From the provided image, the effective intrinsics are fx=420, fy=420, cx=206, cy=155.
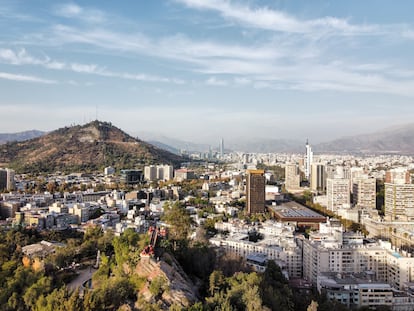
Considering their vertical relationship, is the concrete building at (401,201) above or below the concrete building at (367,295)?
above

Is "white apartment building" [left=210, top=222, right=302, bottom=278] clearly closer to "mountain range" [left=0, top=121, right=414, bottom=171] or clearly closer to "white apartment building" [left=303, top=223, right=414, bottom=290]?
"white apartment building" [left=303, top=223, right=414, bottom=290]

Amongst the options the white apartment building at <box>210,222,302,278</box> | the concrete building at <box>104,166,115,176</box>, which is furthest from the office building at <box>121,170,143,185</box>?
the white apartment building at <box>210,222,302,278</box>

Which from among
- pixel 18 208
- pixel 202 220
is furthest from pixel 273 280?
pixel 18 208

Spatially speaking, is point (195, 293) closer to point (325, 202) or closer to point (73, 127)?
point (325, 202)

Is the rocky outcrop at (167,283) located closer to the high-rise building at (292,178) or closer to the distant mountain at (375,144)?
the high-rise building at (292,178)

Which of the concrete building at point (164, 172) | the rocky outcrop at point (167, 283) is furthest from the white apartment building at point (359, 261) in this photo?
the concrete building at point (164, 172)

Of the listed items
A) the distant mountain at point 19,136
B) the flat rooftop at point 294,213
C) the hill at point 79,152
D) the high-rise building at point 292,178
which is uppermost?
the distant mountain at point 19,136
